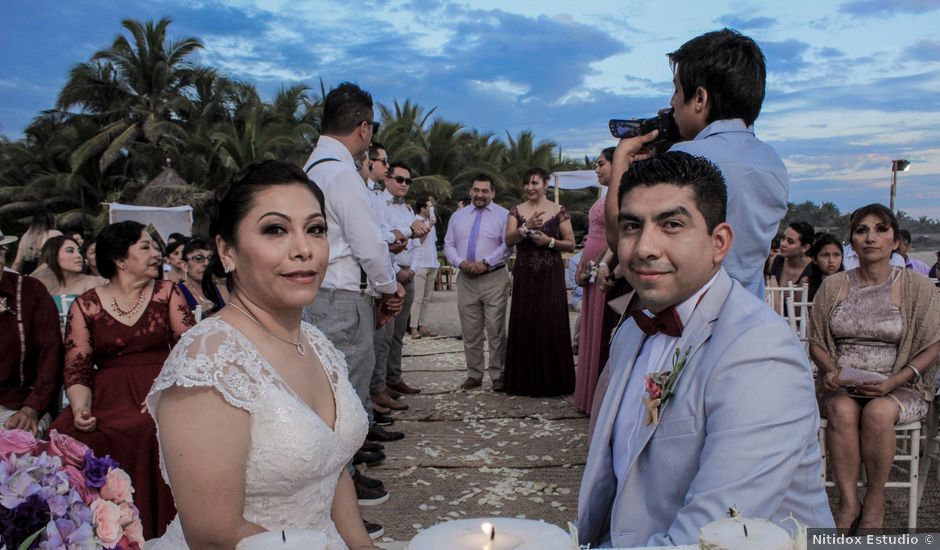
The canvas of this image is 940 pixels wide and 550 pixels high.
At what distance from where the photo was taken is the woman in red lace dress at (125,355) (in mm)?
3988

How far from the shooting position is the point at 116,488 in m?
1.71

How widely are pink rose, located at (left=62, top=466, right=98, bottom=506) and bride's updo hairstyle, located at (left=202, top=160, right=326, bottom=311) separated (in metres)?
0.74

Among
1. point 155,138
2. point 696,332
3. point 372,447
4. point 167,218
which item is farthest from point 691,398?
point 155,138

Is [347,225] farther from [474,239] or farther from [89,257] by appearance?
[89,257]

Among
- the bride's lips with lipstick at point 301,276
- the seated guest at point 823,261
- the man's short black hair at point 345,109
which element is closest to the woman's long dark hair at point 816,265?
the seated guest at point 823,261

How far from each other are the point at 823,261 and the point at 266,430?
21.9 ft

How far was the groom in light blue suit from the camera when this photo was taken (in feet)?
5.46

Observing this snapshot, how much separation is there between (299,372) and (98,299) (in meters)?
2.74

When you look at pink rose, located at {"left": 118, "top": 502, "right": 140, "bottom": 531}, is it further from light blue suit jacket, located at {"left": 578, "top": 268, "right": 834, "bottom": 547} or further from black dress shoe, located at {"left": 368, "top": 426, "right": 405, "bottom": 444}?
black dress shoe, located at {"left": 368, "top": 426, "right": 405, "bottom": 444}

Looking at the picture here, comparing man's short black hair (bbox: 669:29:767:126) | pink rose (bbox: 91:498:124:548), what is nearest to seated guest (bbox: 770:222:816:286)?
man's short black hair (bbox: 669:29:767:126)

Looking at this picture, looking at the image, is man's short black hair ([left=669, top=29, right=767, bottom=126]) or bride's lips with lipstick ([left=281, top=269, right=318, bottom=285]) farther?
man's short black hair ([left=669, top=29, right=767, bottom=126])

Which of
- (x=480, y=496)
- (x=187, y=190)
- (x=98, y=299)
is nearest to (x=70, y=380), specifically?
(x=98, y=299)

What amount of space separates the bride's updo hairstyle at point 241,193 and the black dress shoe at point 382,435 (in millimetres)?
3885

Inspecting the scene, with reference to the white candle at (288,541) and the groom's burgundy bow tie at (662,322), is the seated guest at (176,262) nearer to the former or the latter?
the groom's burgundy bow tie at (662,322)
